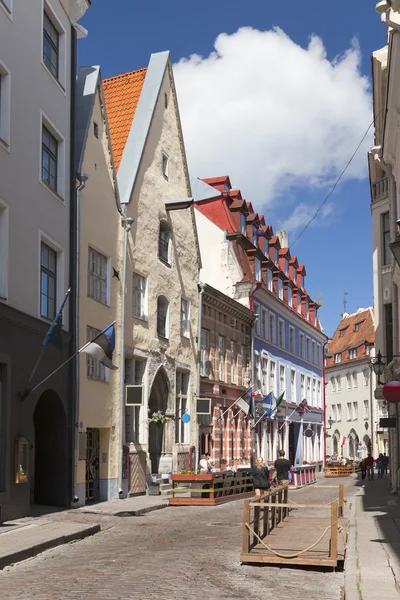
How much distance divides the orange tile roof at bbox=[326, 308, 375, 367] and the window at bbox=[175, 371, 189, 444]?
2028 inches

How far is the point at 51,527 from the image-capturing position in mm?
15836

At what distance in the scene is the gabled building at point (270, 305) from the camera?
40.9 meters

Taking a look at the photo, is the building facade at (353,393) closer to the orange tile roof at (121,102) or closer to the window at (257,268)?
the window at (257,268)

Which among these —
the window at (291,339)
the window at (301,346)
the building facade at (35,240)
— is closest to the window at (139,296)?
the building facade at (35,240)

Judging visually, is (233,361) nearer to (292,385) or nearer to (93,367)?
(292,385)

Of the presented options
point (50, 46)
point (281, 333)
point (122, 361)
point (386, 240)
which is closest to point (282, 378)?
point (281, 333)

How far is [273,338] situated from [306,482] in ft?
30.0

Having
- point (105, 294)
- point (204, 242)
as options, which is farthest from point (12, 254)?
point (204, 242)

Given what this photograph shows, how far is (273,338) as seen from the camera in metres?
46.3

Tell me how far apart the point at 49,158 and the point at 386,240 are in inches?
638

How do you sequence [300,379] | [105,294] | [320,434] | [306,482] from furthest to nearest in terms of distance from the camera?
1. [320,434]
2. [300,379]
3. [306,482]
4. [105,294]

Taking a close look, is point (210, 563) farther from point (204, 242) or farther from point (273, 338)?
point (273, 338)

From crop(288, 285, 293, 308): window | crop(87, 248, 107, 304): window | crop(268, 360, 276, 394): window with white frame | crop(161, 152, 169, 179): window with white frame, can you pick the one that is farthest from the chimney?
crop(87, 248, 107, 304): window

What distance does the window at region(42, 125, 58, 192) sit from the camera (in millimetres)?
20891
